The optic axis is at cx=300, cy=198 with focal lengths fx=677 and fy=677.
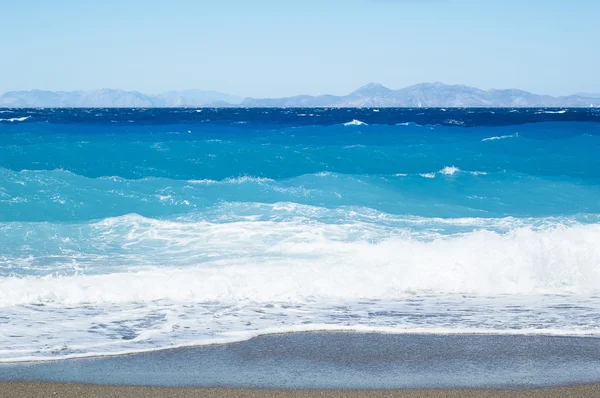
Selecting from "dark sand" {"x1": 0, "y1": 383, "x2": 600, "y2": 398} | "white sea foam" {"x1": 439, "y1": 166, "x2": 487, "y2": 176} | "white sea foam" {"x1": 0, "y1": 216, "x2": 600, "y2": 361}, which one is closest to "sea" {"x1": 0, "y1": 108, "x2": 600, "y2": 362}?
"white sea foam" {"x1": 0, "y1": 216, "x2": 600, "y2": 361}

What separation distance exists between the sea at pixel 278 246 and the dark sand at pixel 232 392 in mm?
910

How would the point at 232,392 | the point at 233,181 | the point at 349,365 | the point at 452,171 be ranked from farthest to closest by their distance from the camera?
1. the point at 452,171
2. the point at 233,181
3. the point at 349,365
4. the point at 232,392

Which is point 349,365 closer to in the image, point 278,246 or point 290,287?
point 290,287

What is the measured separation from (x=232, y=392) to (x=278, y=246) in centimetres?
706

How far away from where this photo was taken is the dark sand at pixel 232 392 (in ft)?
18.1

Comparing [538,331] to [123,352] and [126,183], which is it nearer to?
[123,352]

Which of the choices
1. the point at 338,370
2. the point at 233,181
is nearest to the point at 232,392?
the point at 338,370

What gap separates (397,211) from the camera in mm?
17422

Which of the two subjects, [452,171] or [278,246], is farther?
[452,171]

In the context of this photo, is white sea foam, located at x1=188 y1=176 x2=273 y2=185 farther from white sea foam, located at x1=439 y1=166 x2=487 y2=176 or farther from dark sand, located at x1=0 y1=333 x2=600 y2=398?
dark sand, located at x1=0 y1=333 x2=600 y2=398

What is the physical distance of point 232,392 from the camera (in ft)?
18.4

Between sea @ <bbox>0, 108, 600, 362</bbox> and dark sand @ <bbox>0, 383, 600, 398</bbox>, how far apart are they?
910mm

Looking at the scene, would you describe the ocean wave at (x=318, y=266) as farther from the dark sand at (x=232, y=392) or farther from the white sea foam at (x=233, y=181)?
the white sea foam at (x=233, y=181)

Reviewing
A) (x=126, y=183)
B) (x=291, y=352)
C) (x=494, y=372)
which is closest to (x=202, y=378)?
(x=291, y=352)
